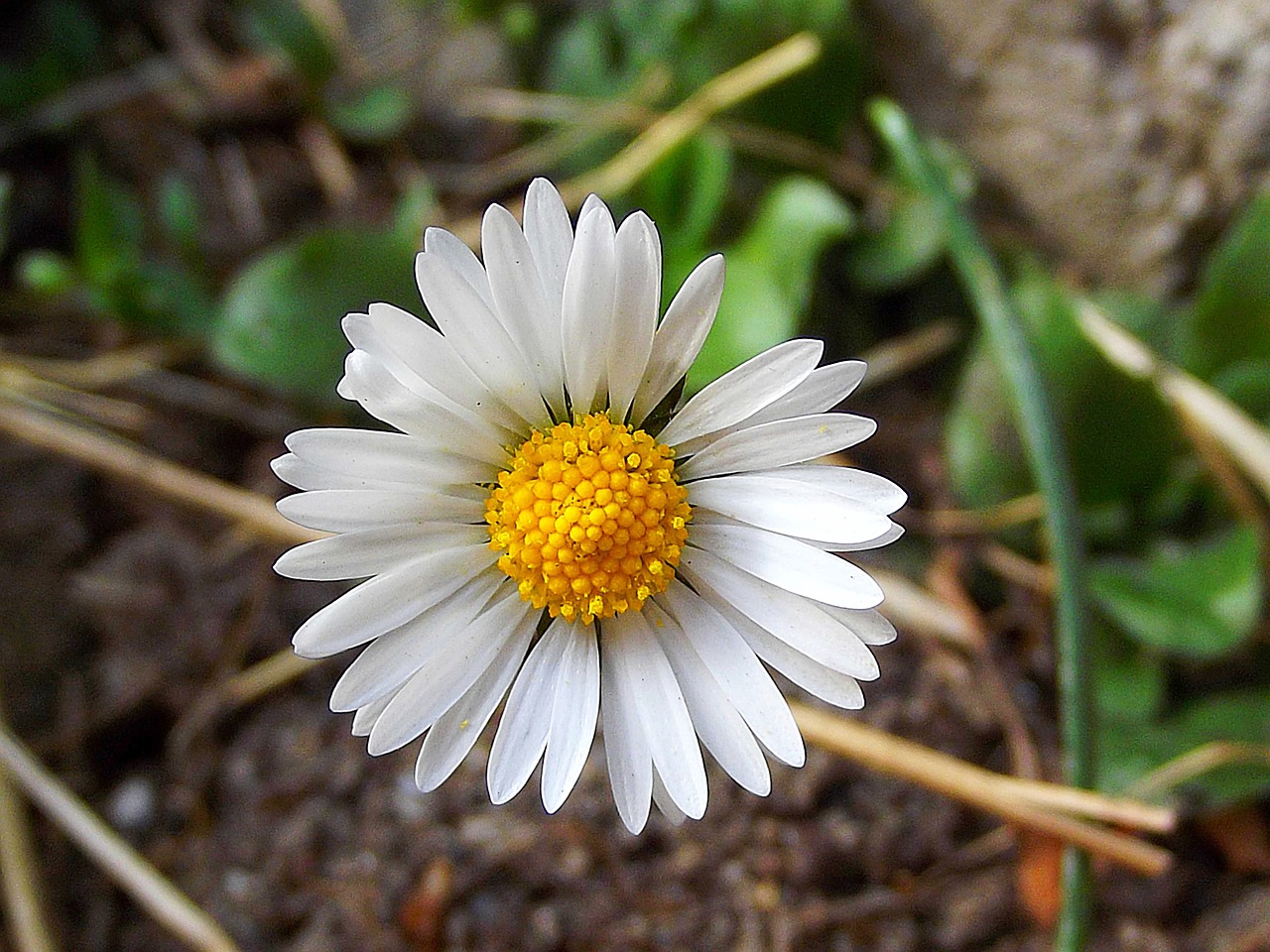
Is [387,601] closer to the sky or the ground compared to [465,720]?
closer to the sky

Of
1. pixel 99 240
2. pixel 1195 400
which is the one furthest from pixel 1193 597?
pixel 99 240

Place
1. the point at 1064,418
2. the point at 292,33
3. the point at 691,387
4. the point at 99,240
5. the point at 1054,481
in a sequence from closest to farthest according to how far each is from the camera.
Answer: the point at 691,387, the point at 1054,481, the point at 1064,418, the point at 99,240, the point at 292,33

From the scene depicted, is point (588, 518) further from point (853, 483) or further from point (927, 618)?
point (927, 618)

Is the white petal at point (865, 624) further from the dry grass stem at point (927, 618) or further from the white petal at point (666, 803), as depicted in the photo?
the dry grass stem at point (927, 618)

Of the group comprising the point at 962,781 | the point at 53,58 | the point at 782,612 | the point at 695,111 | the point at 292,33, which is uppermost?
the point at 53,58

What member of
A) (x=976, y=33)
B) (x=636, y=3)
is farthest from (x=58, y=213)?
(x=976, y=33)

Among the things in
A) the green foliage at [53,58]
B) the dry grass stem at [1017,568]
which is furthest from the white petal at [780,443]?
the green foliage at [53,58]
